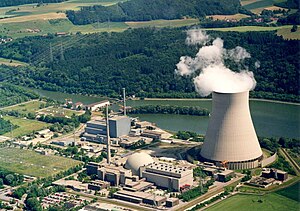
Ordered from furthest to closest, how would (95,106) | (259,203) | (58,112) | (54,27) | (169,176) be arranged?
(54,27), (95,106), (58,112), (169,176), (259,203)

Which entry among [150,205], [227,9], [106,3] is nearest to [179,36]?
[227,9]

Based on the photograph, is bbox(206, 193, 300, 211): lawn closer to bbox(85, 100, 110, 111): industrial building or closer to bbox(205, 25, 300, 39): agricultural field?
bbox(85, 100, 110, 111): industrial building

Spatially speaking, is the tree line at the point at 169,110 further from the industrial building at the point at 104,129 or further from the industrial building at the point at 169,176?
the industrial building at the point at 169,176

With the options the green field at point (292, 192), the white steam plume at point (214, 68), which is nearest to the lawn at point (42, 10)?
the white steam plume at point (214, 68)

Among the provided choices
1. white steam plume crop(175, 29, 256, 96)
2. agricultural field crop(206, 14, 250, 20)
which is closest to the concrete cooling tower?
white steam plume crop(175, 29, 256, 96)

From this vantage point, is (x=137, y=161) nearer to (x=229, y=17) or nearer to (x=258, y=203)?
(x=258, y=203)

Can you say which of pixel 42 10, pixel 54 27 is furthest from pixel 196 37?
pixel 42 10

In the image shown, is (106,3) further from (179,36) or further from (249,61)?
(249,61)
